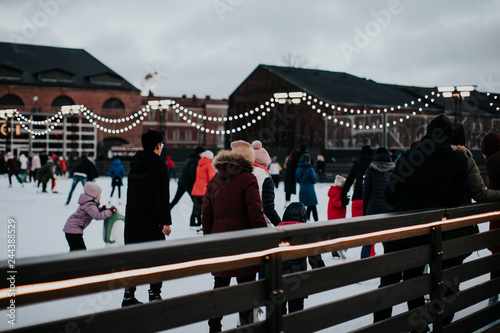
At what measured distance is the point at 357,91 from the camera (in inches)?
1574

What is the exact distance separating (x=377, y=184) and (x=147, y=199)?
7.99ft

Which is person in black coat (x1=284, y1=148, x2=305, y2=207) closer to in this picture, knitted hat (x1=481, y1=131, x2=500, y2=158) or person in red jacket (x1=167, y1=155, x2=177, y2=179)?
knitted hat (x1=481, y1=131, x2=500, y2=158)

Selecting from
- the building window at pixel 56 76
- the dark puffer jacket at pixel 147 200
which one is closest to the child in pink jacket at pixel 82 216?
the dark puffer jacket at pixel 147 200

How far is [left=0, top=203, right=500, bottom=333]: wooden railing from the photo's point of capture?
1.61 meters

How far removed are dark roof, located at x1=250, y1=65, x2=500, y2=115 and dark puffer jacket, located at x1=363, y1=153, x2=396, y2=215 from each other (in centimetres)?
3024

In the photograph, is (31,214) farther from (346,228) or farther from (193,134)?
(193,134)

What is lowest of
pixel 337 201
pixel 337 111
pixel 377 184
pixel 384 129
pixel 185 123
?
pixel 337 201

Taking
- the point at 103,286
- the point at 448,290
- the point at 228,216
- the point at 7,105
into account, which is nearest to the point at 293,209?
the point at 228,216

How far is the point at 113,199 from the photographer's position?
1555 centimetres

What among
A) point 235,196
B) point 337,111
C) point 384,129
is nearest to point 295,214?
point 235,196

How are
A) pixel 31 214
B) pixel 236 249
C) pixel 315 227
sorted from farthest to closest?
pixel 31 214 → pixel 315 227 → pixel 236 249

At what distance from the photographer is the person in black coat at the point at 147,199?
459cm

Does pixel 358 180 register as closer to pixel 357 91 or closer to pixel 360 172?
pixel 360 172

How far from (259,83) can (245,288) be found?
41.5 m
